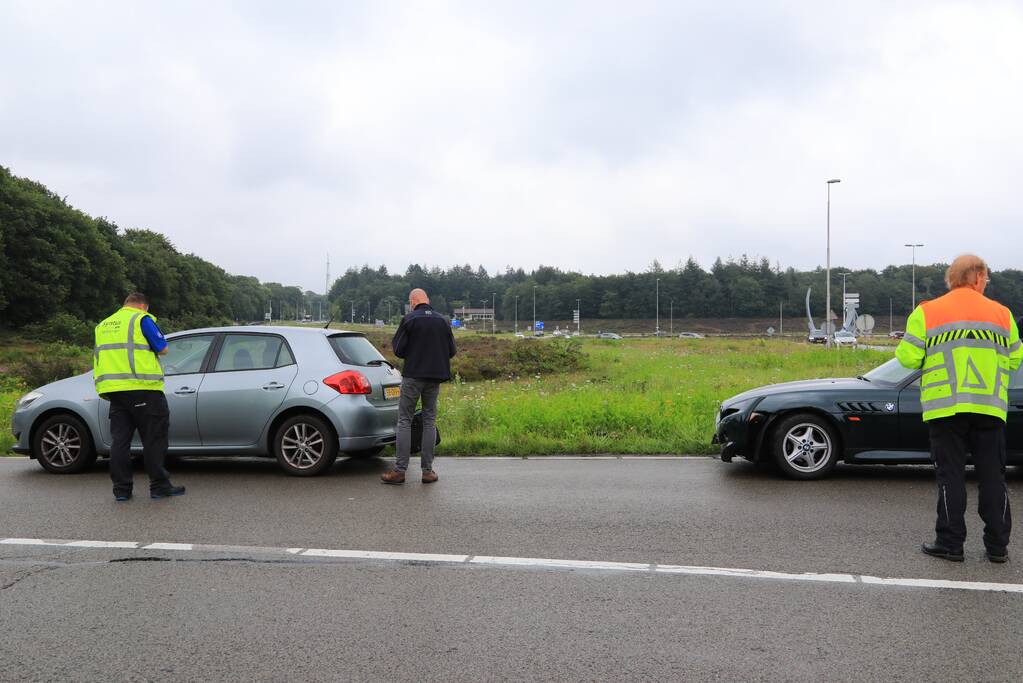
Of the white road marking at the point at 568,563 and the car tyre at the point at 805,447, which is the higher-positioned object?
the car tyre at the point at 805,447

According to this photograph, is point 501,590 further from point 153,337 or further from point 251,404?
point 251,404

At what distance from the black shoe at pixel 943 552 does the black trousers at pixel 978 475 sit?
31 millimetres

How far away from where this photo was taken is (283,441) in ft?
27.6

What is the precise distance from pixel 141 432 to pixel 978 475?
6480 mm

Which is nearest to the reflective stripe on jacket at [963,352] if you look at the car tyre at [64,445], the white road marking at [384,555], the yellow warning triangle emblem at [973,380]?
the yellow warning triangle emblem at [973,380]

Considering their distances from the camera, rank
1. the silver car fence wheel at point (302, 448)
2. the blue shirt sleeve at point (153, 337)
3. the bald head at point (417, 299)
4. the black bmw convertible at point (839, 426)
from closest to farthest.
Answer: the blue shirt sleeve at point (153, 337)
the black bmw convertible at point (839, 426)
the bald head at point (417, 299)
the silver car fence wheel at point (302, 448)

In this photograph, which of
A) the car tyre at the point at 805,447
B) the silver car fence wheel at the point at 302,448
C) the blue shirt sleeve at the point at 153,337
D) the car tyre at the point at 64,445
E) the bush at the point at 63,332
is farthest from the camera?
the bush at the point at 63,332

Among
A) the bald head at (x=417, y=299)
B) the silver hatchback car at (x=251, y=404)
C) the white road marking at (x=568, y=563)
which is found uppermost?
the bald head at (x=417, y=299)

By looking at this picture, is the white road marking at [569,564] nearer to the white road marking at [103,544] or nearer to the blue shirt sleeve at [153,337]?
the white road marking at [103,544]

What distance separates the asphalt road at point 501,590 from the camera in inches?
145

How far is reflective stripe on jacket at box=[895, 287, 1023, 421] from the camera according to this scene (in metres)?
5.21

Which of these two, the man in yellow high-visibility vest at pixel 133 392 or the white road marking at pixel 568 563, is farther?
the man in yellow high-visibility vest at pixel 133 392

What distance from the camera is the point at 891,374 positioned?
26.9 ft

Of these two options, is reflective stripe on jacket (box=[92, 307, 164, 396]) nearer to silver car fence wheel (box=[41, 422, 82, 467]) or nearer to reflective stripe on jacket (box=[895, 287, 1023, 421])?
silver car fence wheel (box=[41, 422, 82, 467])
